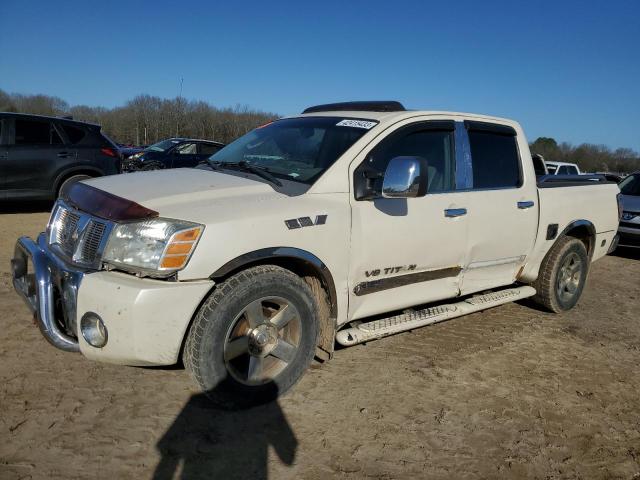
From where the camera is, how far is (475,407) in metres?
3.31

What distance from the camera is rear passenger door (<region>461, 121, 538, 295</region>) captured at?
4.16 m

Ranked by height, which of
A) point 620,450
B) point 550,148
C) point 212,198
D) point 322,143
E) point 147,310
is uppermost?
point 550,148

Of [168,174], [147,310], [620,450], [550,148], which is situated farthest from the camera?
[550,148]

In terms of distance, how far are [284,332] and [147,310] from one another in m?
0.95

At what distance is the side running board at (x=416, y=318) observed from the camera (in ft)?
11.3

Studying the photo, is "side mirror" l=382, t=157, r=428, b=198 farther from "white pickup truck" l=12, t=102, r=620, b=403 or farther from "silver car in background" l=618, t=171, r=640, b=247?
"silver car in background" l=618, t=171, r=640, b=247

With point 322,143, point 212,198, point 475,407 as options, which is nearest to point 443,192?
point 322,143

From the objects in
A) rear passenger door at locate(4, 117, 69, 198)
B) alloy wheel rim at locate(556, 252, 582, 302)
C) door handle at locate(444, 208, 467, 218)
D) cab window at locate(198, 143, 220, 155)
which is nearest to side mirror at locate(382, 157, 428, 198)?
door handle at locate(444, 208, 467, 218)

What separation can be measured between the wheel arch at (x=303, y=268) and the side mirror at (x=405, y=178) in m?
0.65

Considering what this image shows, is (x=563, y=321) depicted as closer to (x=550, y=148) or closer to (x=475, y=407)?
(x=475, y=407)

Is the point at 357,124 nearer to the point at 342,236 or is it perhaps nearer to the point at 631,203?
the point at 342,236

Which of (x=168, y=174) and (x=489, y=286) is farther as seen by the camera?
(x=489, y=286)

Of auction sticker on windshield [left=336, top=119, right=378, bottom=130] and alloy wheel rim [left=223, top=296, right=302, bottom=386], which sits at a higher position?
auction sticker on windshield [left=336, top=119, right=378, bottom=130]

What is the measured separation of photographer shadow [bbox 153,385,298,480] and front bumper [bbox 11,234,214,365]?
41 cm
